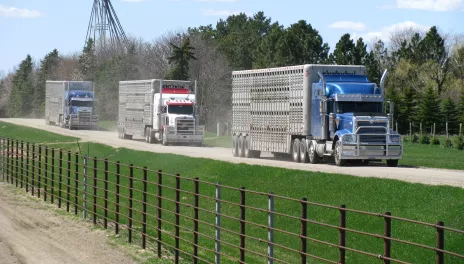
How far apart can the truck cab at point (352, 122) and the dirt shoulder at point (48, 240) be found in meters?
13.7

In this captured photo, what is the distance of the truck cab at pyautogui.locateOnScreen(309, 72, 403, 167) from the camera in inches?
1384

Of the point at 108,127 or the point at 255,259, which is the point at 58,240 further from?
the point at 108,127

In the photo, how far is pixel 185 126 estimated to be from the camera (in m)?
57.4

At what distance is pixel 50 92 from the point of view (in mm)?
95438

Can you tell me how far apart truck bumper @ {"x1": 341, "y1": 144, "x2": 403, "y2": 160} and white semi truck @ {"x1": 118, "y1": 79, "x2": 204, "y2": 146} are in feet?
74.2

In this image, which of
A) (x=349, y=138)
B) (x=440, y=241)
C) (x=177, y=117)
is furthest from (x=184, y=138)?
(x=440, y=241)

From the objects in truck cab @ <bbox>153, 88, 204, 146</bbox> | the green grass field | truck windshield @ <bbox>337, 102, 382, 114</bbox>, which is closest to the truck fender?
truck windshield @ <bbox>337, 102, 382, 114</bbox>

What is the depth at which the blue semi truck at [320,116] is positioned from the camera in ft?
116

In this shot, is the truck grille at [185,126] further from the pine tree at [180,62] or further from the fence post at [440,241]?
the fence post at [440,241]

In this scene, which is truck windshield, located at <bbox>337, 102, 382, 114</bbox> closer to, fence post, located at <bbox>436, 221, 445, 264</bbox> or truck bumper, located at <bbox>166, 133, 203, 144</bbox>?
truck bumper, located at <bbox>166, 133, 203, 144</bbox>

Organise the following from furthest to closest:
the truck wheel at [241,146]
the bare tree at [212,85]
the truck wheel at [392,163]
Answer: the bare tree at [212,85] → the truck wheel at [241,146] → the truck wheel at [392,163]

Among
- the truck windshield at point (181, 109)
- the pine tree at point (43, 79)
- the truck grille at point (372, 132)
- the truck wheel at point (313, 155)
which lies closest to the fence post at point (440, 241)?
the truck grille at point (372, 132)

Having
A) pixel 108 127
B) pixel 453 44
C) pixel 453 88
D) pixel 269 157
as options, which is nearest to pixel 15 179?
pixel 269 157

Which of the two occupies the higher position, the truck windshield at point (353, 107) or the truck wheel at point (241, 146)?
the truck windshield at point (353, 107)
